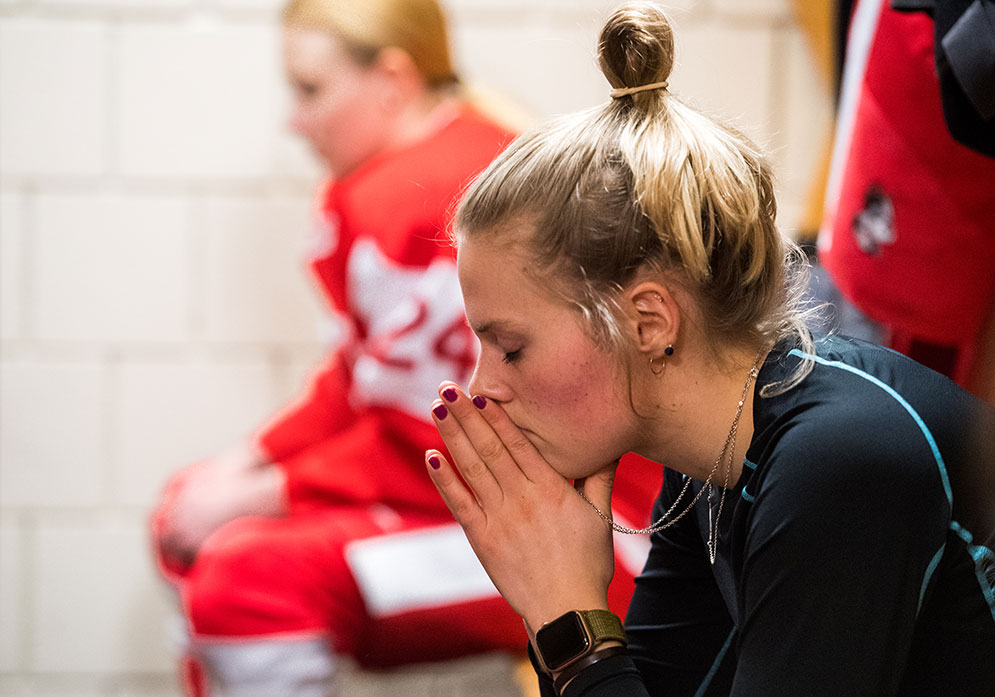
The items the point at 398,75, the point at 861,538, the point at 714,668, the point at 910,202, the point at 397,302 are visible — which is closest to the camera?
the point at 861,538

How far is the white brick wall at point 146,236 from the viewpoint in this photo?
203cm

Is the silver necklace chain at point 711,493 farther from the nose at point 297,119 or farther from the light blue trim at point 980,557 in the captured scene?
the nose at point 297,119

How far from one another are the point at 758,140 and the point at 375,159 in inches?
37.5

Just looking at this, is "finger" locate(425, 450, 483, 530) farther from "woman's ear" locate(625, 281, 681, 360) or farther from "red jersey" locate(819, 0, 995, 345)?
"red jersey" locate(819, 0, 995, 345)

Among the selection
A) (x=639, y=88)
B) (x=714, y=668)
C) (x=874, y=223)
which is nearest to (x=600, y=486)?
(x=714, y=668)

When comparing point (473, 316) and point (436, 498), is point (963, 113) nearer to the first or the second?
point (473, 316)

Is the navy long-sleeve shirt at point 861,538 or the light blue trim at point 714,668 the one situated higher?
the navy long-sleeve shirt at point 861,538

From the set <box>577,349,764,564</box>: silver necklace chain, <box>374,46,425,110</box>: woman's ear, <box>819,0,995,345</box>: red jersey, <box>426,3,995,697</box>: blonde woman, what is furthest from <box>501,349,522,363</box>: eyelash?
<box>374,46,425,110</box>: woman's ear

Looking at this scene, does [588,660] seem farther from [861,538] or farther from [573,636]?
[861,538]

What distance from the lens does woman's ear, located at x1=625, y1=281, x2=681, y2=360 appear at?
2.42ft

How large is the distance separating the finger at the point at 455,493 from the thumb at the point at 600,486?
3.4 inches

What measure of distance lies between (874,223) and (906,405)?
402 mm

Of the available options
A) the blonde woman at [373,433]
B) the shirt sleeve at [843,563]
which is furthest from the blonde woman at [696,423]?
Answer: the blonde woman at [373,433]

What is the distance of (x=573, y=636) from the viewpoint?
74 cm
